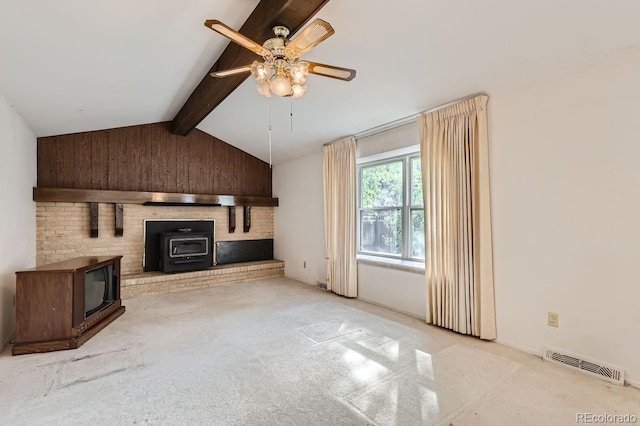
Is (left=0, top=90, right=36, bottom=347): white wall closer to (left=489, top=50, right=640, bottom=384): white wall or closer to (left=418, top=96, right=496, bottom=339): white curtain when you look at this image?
(left=418, top=96, right=496, bottom=339): white curtain

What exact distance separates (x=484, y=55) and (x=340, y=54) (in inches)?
47.8

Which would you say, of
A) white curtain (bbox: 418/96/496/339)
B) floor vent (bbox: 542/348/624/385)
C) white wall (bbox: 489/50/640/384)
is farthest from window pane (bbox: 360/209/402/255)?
floor vent (bbox: 542/348/624/385)

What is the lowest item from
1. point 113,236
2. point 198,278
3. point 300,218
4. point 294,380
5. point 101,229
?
point 294,380

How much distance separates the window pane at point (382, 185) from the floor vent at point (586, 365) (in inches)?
92.3

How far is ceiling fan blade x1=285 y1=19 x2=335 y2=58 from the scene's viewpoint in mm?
1780

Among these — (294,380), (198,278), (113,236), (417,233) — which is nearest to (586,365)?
(417,233)

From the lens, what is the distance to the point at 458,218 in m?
3.27

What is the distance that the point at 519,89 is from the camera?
2855 mm

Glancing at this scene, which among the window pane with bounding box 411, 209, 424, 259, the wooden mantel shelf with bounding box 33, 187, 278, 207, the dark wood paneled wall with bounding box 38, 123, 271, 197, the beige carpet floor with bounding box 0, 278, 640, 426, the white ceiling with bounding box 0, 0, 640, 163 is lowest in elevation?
the beige carpet floor with bounding box 0, 278, 640, 426

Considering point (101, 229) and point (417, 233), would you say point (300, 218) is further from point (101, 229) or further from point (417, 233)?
point (101, 229)

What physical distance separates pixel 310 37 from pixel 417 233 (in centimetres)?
294

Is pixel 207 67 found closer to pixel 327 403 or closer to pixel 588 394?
pixel 327 403

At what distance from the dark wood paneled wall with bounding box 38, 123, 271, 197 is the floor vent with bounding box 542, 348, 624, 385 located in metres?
5.31

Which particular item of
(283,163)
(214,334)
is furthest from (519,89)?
(283,163)
